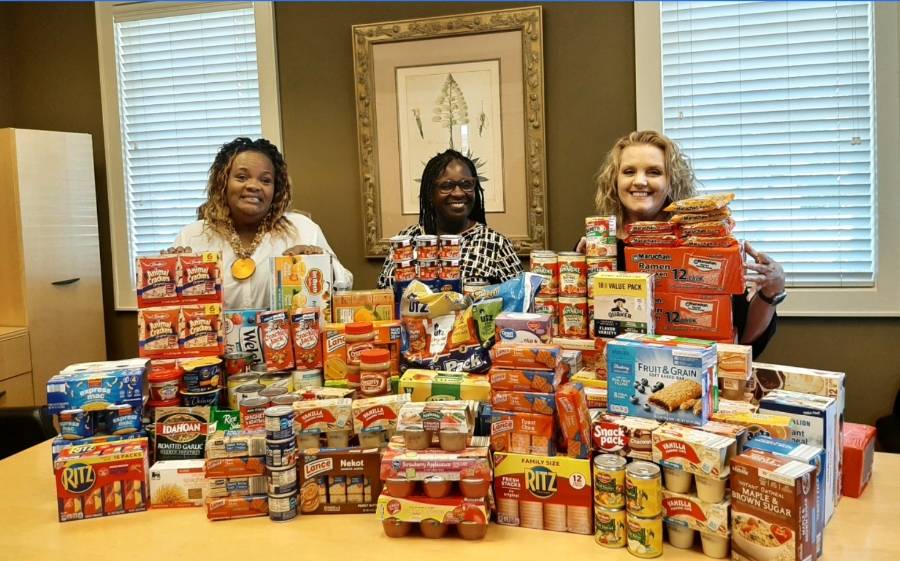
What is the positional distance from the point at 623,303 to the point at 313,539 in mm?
918

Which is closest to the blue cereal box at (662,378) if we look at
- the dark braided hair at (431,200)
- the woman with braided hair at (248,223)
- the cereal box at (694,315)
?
the cereal box at (694,315)

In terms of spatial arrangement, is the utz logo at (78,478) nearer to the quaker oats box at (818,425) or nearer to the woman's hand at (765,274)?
the quaker oats box at (818,425)

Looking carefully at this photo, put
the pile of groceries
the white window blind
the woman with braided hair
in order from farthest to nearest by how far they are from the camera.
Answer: the white window blind
the woman with braided hair
the pile of groceries

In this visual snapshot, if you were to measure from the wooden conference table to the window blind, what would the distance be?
3084 millimetres

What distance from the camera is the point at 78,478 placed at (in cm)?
157

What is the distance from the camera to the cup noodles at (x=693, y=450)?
50.0 inches

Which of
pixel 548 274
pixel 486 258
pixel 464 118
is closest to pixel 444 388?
pixel 548 274

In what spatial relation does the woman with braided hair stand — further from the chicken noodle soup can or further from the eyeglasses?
the chicken noodle soup can

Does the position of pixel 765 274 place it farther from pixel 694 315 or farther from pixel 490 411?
pixel 490 411

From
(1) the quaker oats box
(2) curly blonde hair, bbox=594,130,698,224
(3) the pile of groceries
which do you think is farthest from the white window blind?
(1) the quaker oats box

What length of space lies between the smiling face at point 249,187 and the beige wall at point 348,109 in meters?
1.26

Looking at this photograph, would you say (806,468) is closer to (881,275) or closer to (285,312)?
(285,312)

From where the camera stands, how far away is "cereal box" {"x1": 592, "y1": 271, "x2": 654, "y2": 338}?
1644 millimetres

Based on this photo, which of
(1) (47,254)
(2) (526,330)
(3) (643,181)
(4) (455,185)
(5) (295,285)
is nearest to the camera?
(2) (526,330)
